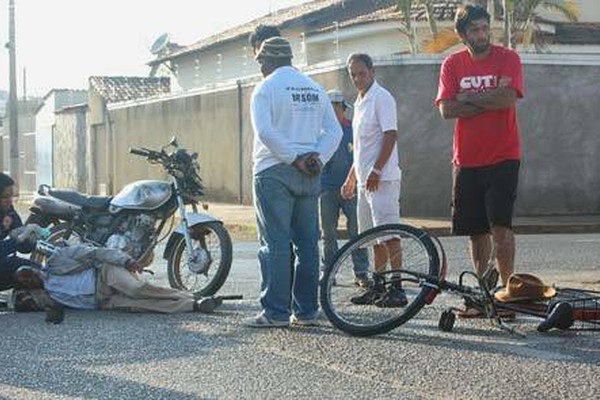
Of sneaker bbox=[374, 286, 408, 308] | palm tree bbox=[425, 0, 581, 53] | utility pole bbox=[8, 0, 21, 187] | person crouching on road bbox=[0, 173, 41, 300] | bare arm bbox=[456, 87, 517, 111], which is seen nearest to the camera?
sneaker bbox=[374, 286, 408, 308]

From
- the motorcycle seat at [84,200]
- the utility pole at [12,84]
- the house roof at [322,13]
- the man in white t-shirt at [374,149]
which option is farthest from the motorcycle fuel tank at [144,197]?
the utility pole at [12,84]

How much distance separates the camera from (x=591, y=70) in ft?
66.2

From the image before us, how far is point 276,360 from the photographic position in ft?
19.9

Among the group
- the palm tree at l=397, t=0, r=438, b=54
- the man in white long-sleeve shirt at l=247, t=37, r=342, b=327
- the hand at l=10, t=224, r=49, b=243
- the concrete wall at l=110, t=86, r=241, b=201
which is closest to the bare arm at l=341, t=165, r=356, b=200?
the man in white long-sleeve shirt at l=247, t=37, r=342, b=327

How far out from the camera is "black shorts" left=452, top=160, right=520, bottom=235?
23.1 feet

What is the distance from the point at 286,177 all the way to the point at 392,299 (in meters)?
1.07

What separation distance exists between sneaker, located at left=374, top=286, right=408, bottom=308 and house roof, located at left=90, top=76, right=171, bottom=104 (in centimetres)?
2734

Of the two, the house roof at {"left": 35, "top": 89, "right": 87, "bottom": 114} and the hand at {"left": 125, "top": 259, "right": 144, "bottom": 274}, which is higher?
the house roof at {"left": 35, "top": 89, "right": 87, "bottom": 114}

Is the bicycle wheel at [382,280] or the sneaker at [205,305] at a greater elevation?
the bicycle wheel at [382,280]

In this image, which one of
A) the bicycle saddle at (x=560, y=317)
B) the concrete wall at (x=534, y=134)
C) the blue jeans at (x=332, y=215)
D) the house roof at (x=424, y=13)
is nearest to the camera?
the bicycle saddle at (x=560, y=317)

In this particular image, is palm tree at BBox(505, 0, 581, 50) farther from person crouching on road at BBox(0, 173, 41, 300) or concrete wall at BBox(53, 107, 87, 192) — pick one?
concrete wall at BBox(53, 107, 87, 192)

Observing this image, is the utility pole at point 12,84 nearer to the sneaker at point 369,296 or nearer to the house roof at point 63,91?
the house roof at point 63,91

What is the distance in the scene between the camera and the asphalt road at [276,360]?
539cm

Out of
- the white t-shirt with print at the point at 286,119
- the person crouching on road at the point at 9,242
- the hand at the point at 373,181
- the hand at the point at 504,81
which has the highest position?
the hand at the point at 504,81
